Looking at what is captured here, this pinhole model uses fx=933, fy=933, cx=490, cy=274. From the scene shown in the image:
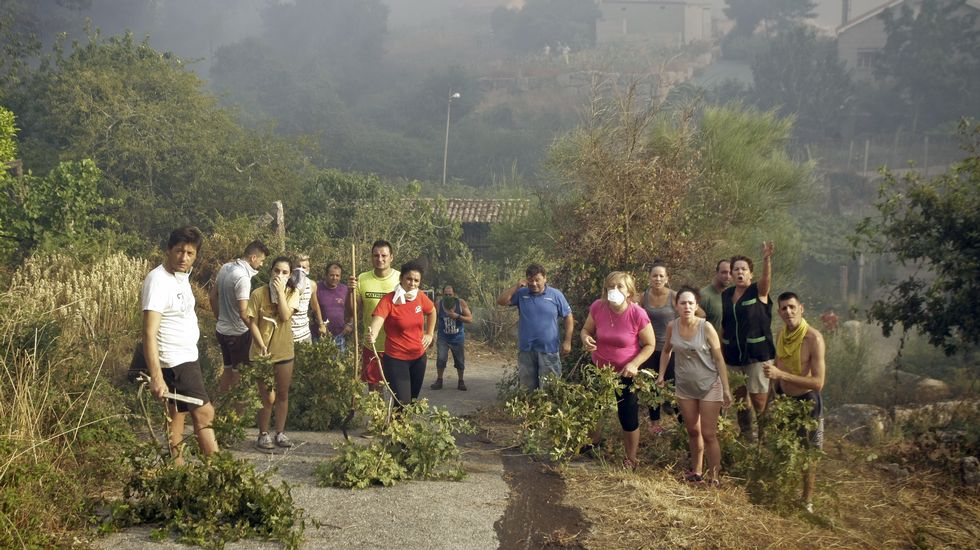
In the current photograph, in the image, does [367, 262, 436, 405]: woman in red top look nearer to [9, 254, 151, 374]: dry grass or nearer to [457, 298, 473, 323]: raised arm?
[457, 298, 473, 323]: raised arm

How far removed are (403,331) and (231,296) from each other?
1597mm

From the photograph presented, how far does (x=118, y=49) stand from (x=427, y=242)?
10090 millimetres

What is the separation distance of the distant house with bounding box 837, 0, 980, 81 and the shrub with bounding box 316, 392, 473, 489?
149ft

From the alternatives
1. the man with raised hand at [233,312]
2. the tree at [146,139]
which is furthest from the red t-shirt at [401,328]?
the tree at [146,139]

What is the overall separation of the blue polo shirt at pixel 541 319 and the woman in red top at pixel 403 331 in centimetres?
113

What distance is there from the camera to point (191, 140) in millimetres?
23781

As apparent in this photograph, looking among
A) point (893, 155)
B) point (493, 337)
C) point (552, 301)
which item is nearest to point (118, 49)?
point (493, 337)

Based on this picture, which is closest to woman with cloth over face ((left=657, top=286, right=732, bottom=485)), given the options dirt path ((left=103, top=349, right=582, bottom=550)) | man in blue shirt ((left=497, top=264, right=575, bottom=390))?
dirt path ((left=103, top=349, right=582, bottom=550))

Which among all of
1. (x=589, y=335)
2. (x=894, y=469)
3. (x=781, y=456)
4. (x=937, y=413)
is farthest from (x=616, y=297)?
(x=937, y=413)

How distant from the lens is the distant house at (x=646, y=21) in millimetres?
68312

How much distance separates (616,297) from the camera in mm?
7773

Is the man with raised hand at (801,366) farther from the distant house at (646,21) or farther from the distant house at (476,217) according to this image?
the distant house at (646,21)

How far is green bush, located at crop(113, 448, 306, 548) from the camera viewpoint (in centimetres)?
603

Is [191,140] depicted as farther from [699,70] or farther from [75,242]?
[699,70]
